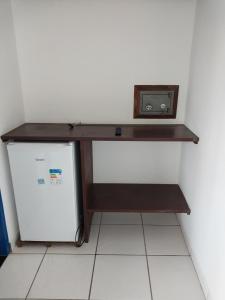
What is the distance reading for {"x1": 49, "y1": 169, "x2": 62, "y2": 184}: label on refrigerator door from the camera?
173cm

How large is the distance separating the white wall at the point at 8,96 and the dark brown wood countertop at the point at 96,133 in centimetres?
12

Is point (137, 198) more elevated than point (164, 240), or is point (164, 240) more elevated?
point (137, 198)

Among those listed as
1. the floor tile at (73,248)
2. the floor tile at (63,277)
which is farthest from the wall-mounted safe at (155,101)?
the floor tile at (63,277)

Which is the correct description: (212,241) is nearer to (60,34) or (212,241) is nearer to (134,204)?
(134,204)

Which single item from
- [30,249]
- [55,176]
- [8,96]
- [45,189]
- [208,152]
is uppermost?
[8,96]

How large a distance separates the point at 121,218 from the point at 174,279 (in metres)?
0.80

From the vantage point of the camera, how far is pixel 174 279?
1.62 metres

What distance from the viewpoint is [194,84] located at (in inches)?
72.5

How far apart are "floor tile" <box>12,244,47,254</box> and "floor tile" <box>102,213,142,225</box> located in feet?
1.99

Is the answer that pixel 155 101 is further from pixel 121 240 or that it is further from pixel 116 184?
pixel 121 240

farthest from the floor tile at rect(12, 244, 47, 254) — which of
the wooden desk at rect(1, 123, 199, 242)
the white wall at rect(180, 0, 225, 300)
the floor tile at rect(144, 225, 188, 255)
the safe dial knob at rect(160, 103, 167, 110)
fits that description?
the safe dial knob at rect(160, 103, 167, 110)

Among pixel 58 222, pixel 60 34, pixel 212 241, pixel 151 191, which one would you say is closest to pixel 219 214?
pixel 212 241

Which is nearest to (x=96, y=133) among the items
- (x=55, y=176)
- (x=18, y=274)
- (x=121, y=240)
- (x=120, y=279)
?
(x=55, y=176)

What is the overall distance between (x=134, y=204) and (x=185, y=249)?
21.4 inches
